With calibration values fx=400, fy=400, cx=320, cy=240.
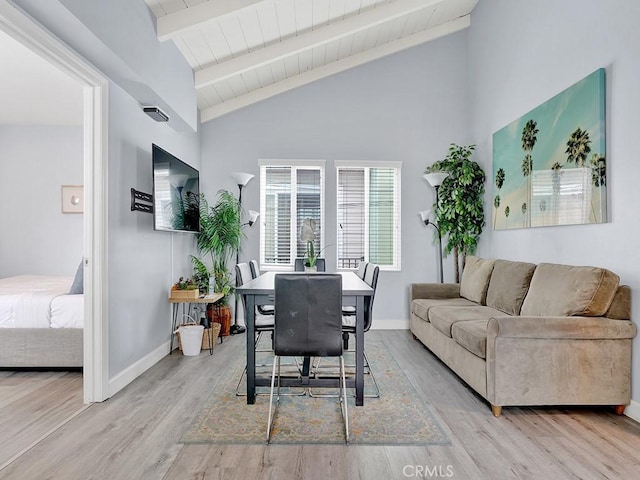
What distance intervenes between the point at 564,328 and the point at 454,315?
1019 millimetres

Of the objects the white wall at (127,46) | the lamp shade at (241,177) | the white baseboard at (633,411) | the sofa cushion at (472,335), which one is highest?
the white wall at (127,46)

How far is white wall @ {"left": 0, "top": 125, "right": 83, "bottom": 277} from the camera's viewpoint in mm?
5520

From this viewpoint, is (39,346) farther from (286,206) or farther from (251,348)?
(286,206)

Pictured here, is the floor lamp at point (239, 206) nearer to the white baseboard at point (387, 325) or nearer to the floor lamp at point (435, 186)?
the white baseboard at point (387, 325)

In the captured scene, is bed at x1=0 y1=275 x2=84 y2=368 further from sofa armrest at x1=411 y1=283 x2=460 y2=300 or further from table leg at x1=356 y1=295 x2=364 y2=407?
sofa armrest at x1=411 y1=283 x2=460 y2=300

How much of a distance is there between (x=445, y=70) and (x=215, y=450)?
16.9 feet

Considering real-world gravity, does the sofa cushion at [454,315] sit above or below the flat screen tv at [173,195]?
below

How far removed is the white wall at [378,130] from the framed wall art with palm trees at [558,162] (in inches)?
47.2

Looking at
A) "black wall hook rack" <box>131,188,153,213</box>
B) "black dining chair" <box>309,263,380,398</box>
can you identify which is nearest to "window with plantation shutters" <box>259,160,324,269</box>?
"black dining chair" <box>309,263,380,398</box>

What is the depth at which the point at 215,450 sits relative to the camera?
218 centimetres

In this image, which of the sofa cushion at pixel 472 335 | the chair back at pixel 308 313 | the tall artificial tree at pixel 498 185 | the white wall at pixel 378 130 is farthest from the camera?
the white wall at pixel 378 130

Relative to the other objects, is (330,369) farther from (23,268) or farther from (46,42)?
(23,268)

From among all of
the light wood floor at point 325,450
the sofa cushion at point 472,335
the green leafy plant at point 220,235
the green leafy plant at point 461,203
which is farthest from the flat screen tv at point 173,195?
the green leafy plant at point 461,203

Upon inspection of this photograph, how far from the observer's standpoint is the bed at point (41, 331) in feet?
10.9
